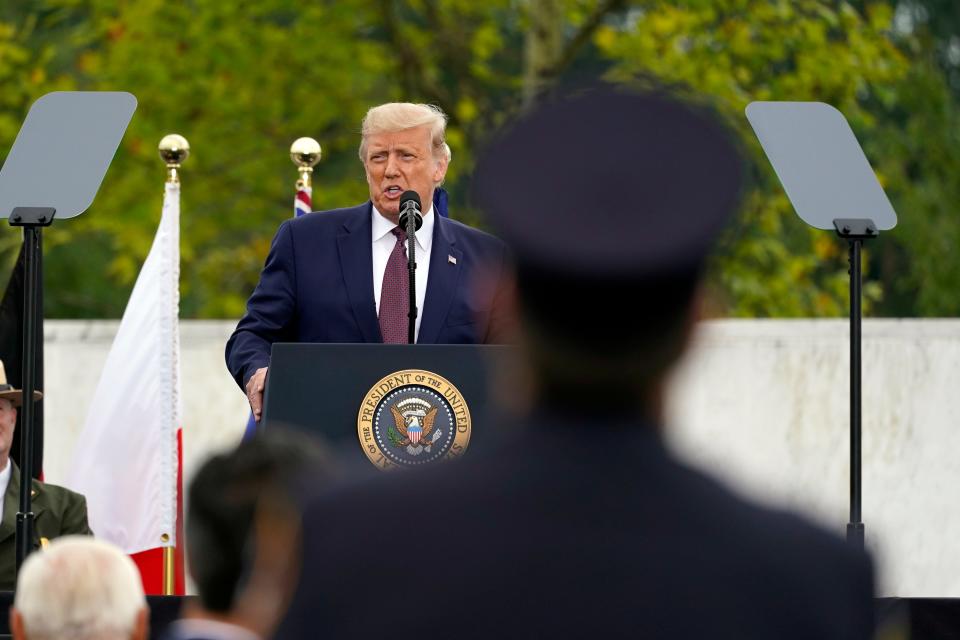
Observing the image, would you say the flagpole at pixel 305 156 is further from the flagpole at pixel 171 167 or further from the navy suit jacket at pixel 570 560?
the navy suit jacket at pixel 570 560

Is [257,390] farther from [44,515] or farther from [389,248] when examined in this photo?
[44,515]

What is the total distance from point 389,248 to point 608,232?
11.5 feet

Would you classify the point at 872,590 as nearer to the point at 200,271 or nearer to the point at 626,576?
the point at 626,576

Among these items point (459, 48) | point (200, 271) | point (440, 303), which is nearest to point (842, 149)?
point (440, 303)

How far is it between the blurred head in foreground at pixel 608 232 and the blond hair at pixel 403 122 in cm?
353

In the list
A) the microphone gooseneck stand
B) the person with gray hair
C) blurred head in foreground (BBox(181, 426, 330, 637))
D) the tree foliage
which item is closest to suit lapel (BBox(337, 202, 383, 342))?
the microphone gooseneck stand

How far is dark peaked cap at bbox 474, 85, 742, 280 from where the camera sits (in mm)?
1137

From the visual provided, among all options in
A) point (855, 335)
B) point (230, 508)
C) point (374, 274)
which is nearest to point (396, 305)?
point (374, 274)

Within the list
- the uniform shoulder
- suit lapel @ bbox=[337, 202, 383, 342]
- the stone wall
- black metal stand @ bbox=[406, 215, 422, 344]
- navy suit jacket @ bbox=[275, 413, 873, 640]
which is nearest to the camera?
navy suit jacket @ bbox=[275, 413, 873, 640]

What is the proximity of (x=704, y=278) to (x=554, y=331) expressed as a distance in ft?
0.37

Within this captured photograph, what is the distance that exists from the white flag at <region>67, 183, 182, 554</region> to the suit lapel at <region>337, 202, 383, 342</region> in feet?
5.36

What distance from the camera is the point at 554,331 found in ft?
3.82

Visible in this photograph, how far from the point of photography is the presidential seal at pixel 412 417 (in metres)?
3.93

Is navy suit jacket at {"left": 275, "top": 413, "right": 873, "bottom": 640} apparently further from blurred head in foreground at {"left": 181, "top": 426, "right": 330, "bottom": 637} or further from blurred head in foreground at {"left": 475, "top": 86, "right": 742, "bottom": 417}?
blurred head in foreground at {"left": 181, "top": 426, "right": 330, "bottom": 637}
